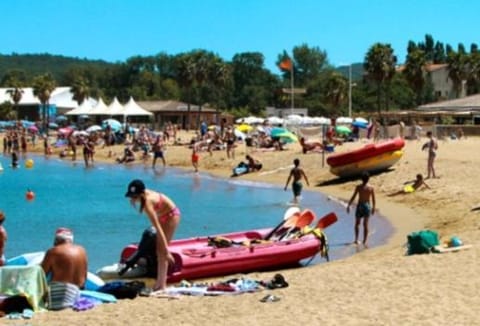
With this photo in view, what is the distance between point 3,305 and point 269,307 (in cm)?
291

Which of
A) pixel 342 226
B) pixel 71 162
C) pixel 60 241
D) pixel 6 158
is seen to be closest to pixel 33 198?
pixel 342 226

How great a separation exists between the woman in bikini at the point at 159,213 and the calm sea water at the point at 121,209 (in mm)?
Result: 4202

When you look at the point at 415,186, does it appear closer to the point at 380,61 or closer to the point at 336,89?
the point at 380,61

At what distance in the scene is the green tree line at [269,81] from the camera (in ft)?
228

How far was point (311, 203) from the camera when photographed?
23.8 meters

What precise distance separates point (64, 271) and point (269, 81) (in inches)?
3941

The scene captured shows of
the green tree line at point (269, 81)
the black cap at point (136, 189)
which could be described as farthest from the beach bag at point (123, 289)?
the green tree line at point (269, 81)

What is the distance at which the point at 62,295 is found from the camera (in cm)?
904

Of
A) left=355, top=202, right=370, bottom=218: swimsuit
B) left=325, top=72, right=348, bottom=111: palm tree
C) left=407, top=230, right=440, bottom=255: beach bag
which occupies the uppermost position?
left=325, top=72, right=348, bottom=111: palm tree

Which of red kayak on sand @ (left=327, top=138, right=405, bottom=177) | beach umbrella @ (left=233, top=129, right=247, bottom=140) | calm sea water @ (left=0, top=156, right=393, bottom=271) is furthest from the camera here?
beach umbrella @ (left=233, top=129, right=247, bottom=140)

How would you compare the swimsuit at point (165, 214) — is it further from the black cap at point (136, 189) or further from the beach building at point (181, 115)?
the beach building at point (181, 115)

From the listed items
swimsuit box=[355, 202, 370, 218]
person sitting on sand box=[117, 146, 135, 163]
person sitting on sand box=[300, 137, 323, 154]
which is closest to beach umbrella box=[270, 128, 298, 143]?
person sitting on sand box=[300, 137, 323, 154]

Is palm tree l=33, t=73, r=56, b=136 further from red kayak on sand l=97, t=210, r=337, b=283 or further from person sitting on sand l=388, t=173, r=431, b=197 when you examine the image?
red kayak on sand l=97, t=210, r=337, b=283

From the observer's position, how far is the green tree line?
6938 centimetres
